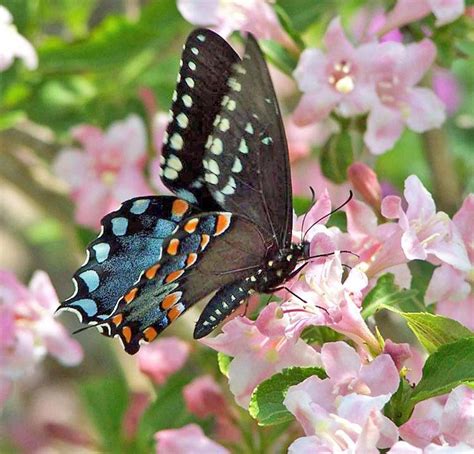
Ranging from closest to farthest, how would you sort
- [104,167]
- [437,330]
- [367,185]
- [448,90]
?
[437,330], [367,185], [104,167], [448,90]

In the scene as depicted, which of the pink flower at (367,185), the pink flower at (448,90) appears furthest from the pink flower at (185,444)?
the pink flower at (448,90)

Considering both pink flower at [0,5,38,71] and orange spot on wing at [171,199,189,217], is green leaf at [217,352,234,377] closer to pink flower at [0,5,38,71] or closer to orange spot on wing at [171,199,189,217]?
orange spot on wing at [171,199,189,217]

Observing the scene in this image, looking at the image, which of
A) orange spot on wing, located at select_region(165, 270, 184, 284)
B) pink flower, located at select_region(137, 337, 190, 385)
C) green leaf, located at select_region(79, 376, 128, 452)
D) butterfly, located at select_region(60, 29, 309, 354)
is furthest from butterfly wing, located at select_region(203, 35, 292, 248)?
green leaf, located at select_region(79, 376, 128, 452)

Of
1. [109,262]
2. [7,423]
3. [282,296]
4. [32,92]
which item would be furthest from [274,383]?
[7,423]

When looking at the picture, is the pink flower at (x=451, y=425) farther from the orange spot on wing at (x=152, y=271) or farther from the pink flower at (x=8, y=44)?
the pink flower at (x=8, y=44)

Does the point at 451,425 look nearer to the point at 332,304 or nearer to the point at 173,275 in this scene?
the point at 332,304

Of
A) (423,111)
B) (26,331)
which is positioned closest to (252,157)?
(423,111)
